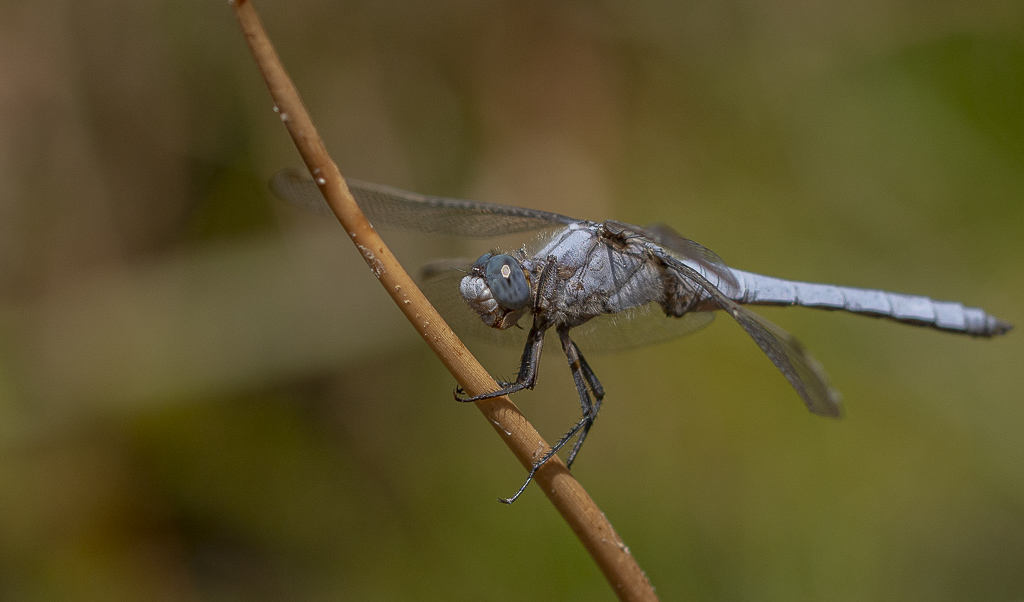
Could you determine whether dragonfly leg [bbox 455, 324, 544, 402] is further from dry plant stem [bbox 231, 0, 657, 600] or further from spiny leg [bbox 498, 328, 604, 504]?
dry plant stem [bbox 231, 0, 657, 600]

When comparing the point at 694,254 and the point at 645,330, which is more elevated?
the point at 694,254

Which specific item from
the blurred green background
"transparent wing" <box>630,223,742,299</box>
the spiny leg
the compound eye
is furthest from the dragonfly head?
the blurred green background

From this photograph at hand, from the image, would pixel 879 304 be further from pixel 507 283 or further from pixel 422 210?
pixel 422 210

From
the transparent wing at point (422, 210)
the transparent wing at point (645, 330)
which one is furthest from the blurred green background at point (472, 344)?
the transparent wing at point (422, 210)

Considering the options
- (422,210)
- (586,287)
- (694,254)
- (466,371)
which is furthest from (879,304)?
(466,371)

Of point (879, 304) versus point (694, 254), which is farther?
point (879, 304)

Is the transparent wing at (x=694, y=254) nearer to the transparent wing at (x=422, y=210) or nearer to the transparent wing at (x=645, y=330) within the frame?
the transparent wing at (x=645, y=330)
